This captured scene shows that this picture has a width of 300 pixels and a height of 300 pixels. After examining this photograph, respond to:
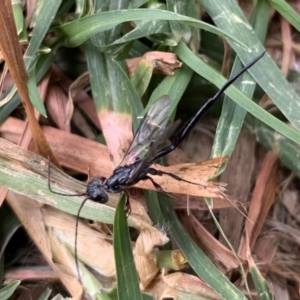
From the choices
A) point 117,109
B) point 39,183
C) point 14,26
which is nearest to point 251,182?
point 117,109

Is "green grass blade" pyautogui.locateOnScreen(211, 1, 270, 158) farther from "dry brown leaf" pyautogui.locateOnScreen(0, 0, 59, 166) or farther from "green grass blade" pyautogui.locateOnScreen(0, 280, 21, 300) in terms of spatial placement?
"green grass blade" pyautogui.locateOnScreen(0, 280, 21, 300)

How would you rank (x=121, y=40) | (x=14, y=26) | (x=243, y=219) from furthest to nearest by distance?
(x=243, y=219)
(x=121, y=40)
(x=14, y=26)

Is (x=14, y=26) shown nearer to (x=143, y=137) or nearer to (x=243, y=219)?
(x=143, y=137)

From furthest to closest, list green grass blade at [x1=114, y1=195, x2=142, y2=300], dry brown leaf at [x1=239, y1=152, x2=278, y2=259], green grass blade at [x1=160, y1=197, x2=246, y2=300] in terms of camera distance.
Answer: dry brown leaf at [x1=239, y1=152, x2=278, y2=259] < green grass blade at [x1=160, y1=197, x2=246, y2=300] < green grass blade at [x1=114, y1=195, x2=142, y2=300]

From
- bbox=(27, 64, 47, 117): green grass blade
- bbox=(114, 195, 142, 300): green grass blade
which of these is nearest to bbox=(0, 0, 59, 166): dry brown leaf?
bbox=(27, 64, 47, 117): green grass blade

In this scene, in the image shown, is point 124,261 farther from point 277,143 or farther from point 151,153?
point 277,143

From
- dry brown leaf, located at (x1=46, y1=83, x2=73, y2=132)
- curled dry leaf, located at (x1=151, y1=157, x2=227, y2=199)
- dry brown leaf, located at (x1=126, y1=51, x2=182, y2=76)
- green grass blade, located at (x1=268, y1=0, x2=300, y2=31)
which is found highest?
green grass blade, located at (x1=268, y1=0, x2=300, y2=31)

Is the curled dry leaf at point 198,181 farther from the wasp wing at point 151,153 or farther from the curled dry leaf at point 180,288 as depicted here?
the curled dry leaf at point 180,288
